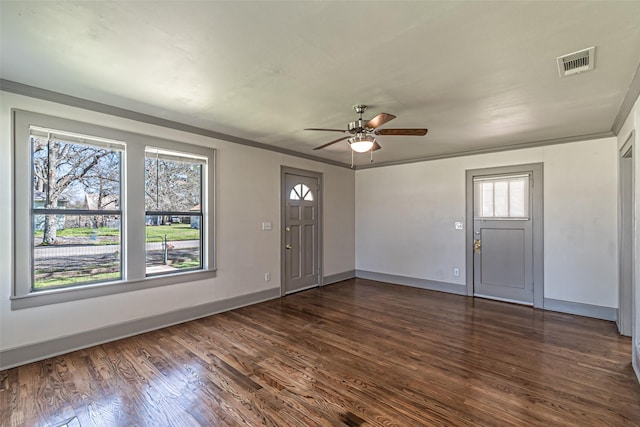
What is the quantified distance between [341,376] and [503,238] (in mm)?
3794

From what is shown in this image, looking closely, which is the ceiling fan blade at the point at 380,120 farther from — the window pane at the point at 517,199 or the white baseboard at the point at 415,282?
the white baseboard at the point at 415,282

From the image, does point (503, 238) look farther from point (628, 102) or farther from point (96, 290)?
point (96, 290)

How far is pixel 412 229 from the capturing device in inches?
232

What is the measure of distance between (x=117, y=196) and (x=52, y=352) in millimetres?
1650

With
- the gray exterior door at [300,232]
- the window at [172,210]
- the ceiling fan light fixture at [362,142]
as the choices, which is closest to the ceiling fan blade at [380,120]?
the ceiling fan light fixture at [362,142]

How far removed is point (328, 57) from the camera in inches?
86.8

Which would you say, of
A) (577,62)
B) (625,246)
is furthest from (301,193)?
(625,246)

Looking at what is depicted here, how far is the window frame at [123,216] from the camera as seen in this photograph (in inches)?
106

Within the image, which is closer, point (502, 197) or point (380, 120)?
point (380, 120)

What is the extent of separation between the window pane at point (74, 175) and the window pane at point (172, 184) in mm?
Answer: 334

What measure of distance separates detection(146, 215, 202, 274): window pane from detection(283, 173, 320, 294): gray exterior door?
1595mm

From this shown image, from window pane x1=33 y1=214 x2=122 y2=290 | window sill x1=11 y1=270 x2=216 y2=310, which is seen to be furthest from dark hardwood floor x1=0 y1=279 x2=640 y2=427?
window pane x1=33 y1=214 x2=122 y2=290

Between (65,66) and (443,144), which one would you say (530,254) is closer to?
(443,144)

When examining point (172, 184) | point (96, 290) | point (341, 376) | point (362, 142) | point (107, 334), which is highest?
point (362, 142)
